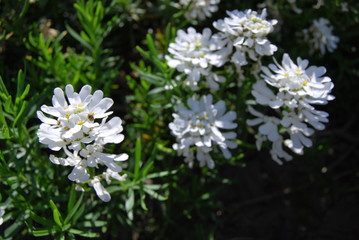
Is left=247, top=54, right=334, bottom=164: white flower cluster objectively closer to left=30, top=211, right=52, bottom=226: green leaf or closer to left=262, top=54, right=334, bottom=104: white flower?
left=262, top=54, right=334, bottom=104: white flower

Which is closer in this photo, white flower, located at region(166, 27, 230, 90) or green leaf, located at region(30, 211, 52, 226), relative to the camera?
green leaf, located at region(30, 211, 52, 226)

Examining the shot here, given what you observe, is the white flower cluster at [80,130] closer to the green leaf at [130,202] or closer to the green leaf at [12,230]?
the green leaf at [130,202]

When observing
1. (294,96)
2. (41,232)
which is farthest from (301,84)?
(41,232)

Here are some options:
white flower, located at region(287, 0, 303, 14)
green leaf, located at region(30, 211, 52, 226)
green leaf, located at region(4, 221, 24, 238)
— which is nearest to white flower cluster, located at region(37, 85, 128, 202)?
→ green leaf, located at region(30, 211, 52, 226)

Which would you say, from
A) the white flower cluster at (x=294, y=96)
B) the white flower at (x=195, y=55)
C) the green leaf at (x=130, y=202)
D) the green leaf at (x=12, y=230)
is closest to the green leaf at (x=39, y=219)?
the green leaf at (x=12, y=230)

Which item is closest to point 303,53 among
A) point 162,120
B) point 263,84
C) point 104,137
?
point 263,84

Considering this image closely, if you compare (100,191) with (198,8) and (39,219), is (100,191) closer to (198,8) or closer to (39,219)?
(39,219)
